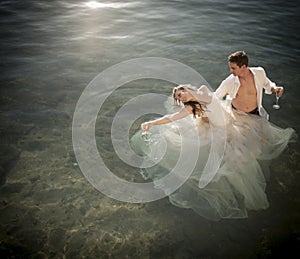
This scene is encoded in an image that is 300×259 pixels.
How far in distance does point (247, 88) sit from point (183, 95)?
4.95ft

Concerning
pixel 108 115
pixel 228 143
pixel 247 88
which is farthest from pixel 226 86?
pixel 108 115

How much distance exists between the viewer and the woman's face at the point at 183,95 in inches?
180

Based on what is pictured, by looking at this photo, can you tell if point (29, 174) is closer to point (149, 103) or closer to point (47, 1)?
point (149, 103)

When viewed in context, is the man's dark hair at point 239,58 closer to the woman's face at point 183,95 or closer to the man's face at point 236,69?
the man's face at point 236,69

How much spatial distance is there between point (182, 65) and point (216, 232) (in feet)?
18.7

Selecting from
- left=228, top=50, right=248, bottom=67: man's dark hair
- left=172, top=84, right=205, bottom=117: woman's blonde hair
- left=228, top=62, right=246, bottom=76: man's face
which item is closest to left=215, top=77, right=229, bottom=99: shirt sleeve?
left=228, top=62, right=246, bottom=76: man's face

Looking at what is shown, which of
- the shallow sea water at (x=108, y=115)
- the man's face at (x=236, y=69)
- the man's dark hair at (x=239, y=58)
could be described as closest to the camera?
the shallow sea water at (x=108, y=115)

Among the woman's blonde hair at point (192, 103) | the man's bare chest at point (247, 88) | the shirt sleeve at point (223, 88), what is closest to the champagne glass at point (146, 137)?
the woman's blonde hair at point (192, 103)

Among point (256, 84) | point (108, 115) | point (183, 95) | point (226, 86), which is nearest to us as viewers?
point (183, 95)

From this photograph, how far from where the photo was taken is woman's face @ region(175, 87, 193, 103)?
4.57 metres

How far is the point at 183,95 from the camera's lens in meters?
4.58

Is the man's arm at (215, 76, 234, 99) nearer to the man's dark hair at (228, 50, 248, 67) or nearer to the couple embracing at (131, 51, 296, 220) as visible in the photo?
the couple embracing at (131, 51, 296, 220)

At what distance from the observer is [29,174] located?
495 cm

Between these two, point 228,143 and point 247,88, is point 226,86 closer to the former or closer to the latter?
point 247,88
